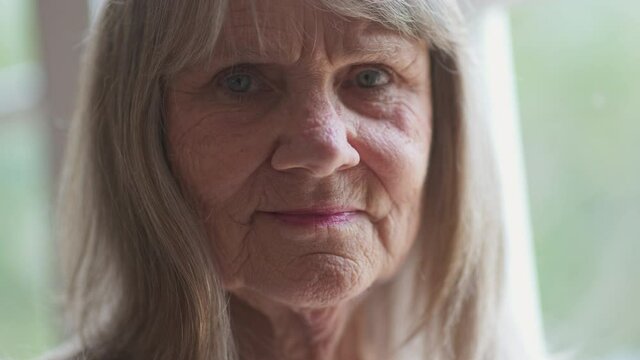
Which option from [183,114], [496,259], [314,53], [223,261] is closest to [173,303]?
[223,261]

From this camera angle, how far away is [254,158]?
1021 mm

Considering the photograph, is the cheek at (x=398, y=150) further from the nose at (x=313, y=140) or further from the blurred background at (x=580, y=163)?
the blurred background at (x=580, y=163)

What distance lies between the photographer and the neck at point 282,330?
45.3 inches

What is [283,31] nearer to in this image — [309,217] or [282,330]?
[309,217]

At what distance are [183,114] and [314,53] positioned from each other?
0.17 meters

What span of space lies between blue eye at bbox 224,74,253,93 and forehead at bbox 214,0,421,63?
1.3 inches

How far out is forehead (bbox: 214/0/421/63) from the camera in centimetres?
100

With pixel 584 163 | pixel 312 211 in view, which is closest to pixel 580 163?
pixel 584 163

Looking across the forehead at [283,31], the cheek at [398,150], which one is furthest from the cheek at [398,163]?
the forehead at [283,31]

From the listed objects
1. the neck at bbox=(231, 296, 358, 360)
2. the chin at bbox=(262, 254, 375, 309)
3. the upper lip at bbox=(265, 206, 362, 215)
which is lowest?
the neck at bbox=(231, 296, 358, 360)

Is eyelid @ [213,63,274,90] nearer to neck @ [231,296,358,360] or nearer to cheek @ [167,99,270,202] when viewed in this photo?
cheek @ [167,99,270,202]

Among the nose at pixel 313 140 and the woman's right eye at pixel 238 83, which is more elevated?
the woman's right eye at pixel 238 83

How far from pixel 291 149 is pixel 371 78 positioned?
15 centimetres

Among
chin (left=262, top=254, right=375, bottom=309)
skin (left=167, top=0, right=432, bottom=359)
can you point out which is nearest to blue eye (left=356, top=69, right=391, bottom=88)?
skin (left=167, top=0, right=432, bottom=359)
